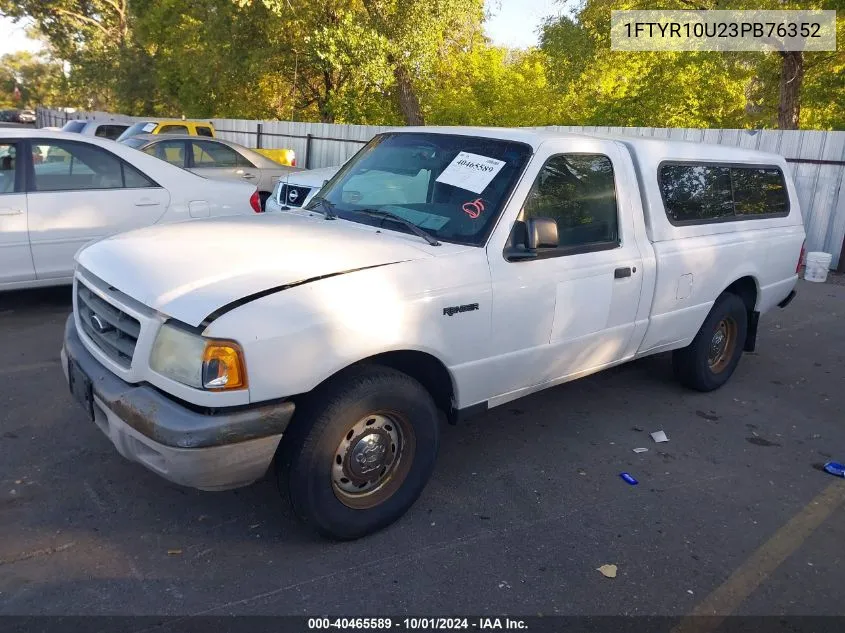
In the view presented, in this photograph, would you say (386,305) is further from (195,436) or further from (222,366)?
(195,436)

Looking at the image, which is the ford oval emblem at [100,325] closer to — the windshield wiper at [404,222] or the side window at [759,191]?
the windshield wiper at [404,222]

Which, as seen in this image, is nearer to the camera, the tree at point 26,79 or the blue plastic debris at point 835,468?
the blue plastic debris at point 835,468

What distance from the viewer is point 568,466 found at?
4.13 m

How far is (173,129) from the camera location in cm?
1555

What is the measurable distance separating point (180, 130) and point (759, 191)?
45.0 feet

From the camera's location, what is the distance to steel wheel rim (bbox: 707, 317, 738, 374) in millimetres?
5367

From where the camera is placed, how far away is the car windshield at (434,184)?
3568 mm

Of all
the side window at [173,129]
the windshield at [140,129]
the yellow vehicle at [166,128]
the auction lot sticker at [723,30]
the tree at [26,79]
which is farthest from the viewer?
the tree at [26,79]

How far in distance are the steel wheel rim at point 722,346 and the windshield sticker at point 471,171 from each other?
2.63m

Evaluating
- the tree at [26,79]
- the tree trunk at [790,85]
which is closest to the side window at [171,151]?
the tree trunk at [790,85]

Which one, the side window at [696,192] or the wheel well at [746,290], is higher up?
the side window at [696,192]

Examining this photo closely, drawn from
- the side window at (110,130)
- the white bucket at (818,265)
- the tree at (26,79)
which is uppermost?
the tree at (26,79)

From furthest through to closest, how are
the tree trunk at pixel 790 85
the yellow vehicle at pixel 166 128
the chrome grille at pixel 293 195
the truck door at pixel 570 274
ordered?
the tree trunk at pixel 790 85 → the yellow vehicle at pixel 166 128 → the chrome grille at pixel 293 195 → the truck door at pixel 570 274

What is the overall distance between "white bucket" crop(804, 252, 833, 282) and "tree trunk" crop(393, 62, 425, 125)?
13.2m
